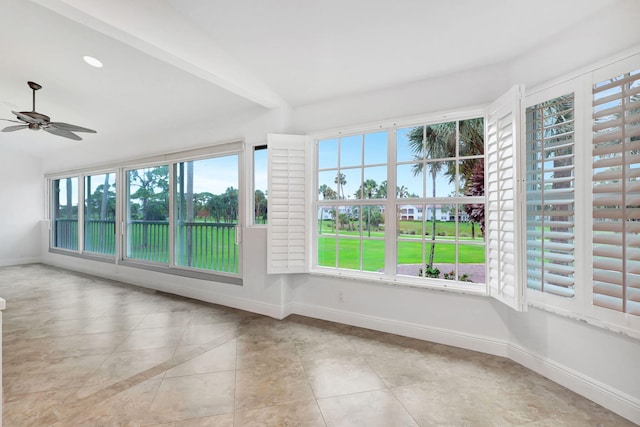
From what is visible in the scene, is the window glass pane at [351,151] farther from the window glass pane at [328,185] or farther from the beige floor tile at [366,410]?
the beige floor tile at [366,410]

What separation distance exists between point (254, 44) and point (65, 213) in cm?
690

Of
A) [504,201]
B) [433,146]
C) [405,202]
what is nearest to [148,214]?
[405,202]

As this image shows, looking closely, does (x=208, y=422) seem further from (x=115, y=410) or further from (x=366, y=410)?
(x=366, y=410)

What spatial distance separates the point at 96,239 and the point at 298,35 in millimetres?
6018

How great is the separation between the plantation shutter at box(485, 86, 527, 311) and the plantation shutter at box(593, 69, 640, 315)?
16.6 inches

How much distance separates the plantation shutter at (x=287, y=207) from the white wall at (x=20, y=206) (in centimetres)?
707

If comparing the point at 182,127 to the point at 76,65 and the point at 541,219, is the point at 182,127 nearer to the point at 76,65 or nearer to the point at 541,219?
the point at 76,65

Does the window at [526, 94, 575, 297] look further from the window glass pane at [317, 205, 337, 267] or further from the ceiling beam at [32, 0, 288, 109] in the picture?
the ceiling beam at [32, 0, 288, 109]

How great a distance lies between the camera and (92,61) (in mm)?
3115

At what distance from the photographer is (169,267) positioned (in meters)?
4.68

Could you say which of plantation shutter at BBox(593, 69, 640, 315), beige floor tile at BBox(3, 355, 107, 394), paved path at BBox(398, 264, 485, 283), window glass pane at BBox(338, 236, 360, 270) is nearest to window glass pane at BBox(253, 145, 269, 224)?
window glass pane at BBox(338, 236, 360, 270)

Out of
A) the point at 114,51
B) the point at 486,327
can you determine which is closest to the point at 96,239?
the point at 114,51

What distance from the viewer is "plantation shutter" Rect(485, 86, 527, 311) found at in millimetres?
2199

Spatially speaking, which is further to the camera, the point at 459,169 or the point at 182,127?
the point at 182,127
